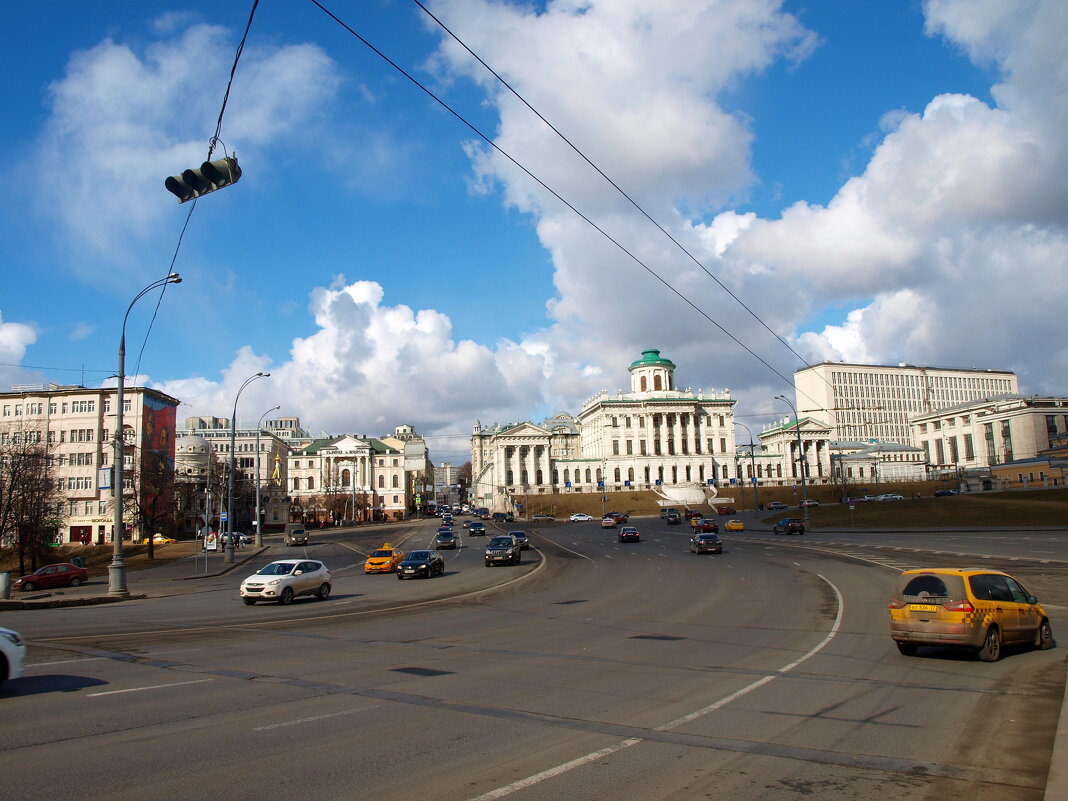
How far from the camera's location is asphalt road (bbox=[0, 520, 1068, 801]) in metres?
6.50

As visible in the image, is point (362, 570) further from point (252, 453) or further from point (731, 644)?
point (252, 453)

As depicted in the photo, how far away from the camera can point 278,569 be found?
25797 mm

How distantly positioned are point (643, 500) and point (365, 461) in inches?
→ 2119

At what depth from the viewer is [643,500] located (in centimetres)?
12850

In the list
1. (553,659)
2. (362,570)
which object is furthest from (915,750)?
(362,570)

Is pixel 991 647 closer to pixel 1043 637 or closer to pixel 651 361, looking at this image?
pixel 1043 637

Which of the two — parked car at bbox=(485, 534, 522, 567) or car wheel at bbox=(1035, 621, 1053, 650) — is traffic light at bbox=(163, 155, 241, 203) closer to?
car wheel at bbox=(1035, 621, 1053, 650)

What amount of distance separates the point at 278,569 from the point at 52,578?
19.7m

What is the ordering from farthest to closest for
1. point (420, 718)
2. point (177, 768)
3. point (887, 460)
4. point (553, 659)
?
point (887, 460) < point (553, 659) < point (420, 718) < point (177, 768)

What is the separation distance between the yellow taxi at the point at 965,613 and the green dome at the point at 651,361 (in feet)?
480

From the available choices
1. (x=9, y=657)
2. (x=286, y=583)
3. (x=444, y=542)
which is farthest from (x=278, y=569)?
(x=444, y=542)

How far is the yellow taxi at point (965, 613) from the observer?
39.7 ft

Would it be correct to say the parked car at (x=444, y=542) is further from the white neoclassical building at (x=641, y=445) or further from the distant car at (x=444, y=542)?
the white neoclassical building at (x=641, y=445)

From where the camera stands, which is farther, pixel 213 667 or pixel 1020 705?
pixel 213 667
